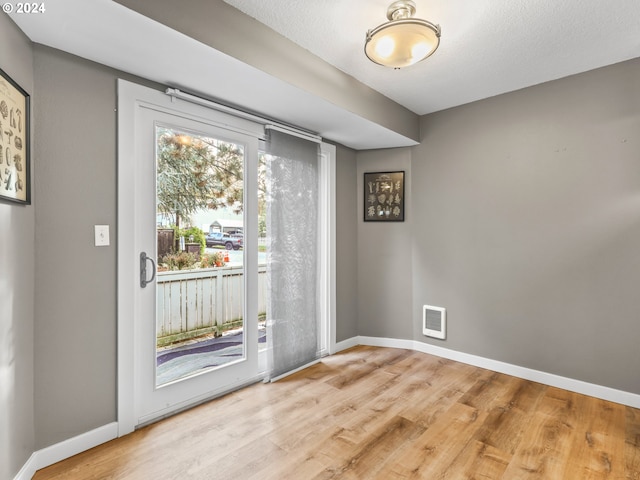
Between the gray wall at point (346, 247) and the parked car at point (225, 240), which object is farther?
the gray wall at point (346, 247)

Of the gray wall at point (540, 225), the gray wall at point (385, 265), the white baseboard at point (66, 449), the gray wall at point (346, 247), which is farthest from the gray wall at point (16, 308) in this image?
the gray wall at point (540, 225)

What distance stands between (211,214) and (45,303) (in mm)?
1096

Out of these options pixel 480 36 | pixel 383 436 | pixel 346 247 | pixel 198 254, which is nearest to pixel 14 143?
pixel 198 254

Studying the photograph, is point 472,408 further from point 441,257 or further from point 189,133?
point 189,133

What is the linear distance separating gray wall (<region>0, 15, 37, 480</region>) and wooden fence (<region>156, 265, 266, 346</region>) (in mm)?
693

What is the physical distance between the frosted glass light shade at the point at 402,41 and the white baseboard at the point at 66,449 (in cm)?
267

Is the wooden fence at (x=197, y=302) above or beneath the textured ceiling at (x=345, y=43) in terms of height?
beneath

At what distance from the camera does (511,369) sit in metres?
2.87

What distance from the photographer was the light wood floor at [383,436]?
170cm

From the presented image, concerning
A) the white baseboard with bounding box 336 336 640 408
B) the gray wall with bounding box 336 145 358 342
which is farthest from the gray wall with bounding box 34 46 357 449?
the white baseboard with bounding box 336 336 640 408

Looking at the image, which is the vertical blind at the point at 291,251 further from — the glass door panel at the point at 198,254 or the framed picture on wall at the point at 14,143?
the framed picture on wall at the point at 14,143

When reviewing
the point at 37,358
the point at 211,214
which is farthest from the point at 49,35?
the point at 37,358

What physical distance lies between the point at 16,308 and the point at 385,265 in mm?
2985

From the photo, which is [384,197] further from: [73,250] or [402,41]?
[73,250]
